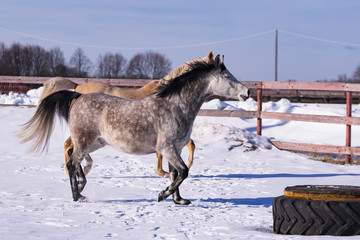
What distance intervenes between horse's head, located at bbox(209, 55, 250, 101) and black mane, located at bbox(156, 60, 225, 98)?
59 mm

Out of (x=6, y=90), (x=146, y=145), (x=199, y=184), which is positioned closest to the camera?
(x=146, y=145)

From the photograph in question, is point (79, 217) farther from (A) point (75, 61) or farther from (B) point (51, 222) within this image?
(A) point (75, 61)

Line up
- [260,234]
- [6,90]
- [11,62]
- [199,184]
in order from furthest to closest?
[11,62] → [6,90] → [199,184] → [260,234]

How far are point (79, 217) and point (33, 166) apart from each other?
13.8ft

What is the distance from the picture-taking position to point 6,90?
29859mm

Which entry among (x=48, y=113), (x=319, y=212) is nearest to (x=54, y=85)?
(x=48, y=113)

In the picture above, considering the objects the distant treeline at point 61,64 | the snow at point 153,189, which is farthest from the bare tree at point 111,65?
the snow at point 153,189

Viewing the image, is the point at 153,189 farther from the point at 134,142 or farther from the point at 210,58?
the point at 210,58

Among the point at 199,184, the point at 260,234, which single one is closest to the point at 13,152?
the point at 199,184

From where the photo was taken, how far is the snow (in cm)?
473

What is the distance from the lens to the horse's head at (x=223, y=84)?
20.0 feet

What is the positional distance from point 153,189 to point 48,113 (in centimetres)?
187

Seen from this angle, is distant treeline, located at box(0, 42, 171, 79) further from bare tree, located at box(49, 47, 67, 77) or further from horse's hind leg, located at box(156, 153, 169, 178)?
horse's hind leg, located at box(156, 153, 169, 178)

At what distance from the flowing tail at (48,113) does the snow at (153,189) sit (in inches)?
31.4
